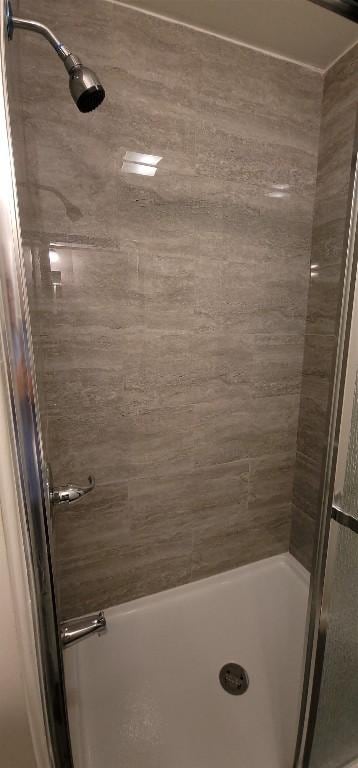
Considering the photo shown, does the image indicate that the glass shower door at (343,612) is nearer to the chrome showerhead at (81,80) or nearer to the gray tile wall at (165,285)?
the chrome showerhead at (81,80)

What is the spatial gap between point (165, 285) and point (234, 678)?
1386mm

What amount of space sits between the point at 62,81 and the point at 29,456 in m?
1.09

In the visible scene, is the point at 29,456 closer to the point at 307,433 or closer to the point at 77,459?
the point at 77,459

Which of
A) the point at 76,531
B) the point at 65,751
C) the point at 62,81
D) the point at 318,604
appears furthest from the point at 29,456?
the point at 62,81

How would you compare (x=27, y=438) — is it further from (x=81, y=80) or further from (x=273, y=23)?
(x=273, y=23)

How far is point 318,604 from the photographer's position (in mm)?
654

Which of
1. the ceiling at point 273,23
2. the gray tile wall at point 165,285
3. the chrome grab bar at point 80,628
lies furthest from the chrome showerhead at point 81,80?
the chrome grab bar at point 80,628

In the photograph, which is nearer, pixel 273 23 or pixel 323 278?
pixel 273 23

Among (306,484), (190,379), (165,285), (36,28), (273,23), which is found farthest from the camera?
(306,484)

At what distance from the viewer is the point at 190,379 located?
1.26 meters

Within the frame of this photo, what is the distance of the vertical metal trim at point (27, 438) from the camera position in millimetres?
315

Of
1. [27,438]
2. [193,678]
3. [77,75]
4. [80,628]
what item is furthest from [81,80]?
[193,678]

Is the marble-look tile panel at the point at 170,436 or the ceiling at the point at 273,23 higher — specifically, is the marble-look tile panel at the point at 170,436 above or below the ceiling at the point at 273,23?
below

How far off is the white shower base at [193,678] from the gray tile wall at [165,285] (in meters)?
0.13
